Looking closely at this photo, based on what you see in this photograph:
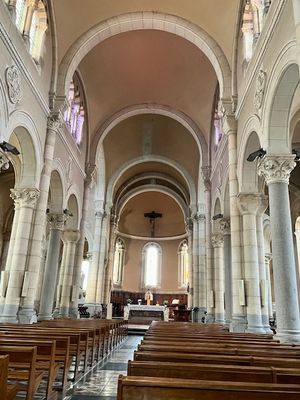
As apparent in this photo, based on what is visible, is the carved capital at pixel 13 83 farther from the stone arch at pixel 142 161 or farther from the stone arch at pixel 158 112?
the stone arch at pixel 142 161

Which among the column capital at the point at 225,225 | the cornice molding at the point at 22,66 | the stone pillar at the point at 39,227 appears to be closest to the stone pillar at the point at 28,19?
the cornice molding at the point at 22,66

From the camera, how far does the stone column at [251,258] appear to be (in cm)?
969

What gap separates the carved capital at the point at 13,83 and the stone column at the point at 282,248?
6.74m

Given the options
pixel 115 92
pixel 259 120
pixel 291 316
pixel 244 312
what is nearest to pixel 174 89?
pixel 115 92

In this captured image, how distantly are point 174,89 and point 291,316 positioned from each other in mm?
13837

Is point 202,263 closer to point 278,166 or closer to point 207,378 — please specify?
point 278,166

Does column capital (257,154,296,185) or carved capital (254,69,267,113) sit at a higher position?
carved capital (254,69,267,113)

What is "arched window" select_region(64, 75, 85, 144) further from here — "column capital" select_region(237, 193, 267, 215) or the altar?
the altar

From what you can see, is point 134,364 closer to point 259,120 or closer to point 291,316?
point 291,316

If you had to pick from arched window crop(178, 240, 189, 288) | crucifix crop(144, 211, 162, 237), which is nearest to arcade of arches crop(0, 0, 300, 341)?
crucifix crop(144, 211, 162, 237)

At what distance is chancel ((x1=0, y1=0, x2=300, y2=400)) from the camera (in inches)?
307

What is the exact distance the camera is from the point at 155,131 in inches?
897

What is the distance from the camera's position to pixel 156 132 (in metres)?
22.9

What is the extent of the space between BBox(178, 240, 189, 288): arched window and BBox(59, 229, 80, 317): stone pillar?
17.7m
